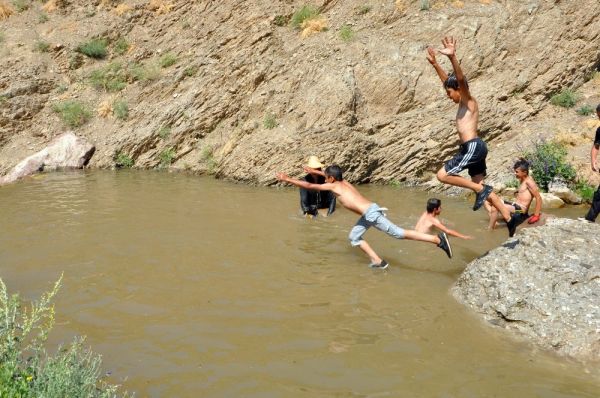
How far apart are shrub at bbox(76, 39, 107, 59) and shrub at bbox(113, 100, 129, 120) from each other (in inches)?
136

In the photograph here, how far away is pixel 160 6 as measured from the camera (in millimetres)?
19547

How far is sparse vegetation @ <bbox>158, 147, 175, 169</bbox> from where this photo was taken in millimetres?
14109

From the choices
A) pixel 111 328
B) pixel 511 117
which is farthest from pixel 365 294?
pixel 511 117

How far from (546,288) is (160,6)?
732 inches

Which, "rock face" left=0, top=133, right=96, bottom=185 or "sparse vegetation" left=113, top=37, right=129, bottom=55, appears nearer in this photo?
"rock face" left=0, top=133, right=96, bottom=185

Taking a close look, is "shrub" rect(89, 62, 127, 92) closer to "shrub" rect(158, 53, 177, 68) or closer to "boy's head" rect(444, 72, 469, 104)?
"shrub" rect(158, 53, 177, 68)

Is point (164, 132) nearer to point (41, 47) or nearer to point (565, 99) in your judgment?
point (41, 47)

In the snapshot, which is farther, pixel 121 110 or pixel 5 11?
pixel 5 11

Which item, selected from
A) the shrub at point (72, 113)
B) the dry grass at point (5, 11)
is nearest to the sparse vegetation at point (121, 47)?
the shrub at point (72, 113)

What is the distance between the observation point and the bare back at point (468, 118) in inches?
227

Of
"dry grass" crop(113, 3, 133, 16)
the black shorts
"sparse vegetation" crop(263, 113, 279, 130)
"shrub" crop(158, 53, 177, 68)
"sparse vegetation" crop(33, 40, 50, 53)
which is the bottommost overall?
the black shorts

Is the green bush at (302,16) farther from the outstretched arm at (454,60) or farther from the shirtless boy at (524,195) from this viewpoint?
the outstretched arm at (454,60)

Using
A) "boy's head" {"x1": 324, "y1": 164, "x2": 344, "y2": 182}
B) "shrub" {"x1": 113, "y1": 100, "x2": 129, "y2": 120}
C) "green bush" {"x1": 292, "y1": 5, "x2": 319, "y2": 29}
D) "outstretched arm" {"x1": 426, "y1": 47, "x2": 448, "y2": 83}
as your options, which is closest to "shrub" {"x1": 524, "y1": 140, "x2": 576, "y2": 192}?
"outstretched arm" {"x1": 426, "y1": 47, "x2": 448, "y2": 83}

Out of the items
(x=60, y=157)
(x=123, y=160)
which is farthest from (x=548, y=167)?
(x=60, y=157)
